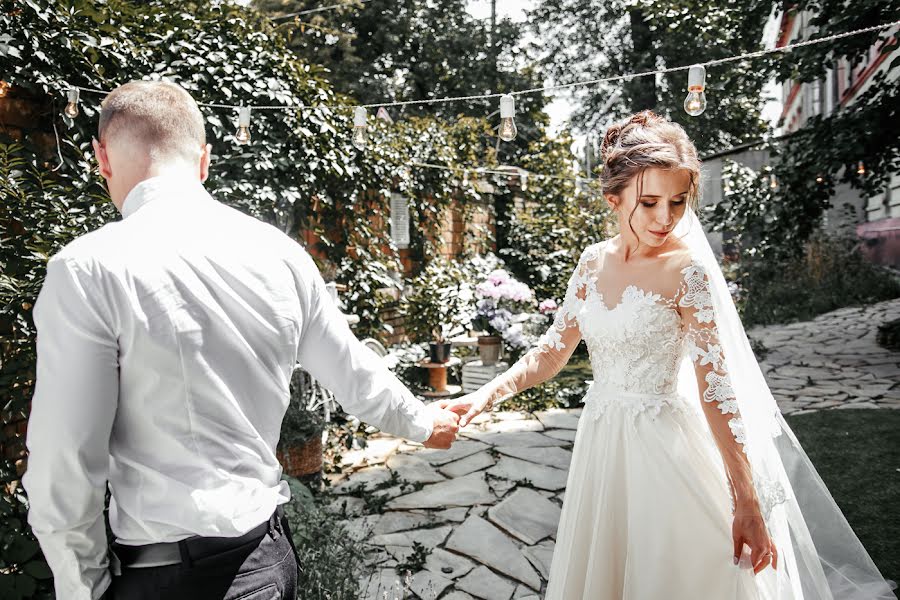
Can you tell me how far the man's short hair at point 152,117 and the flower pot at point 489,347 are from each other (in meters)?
5.72

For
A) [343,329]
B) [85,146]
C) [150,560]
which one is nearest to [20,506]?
[150,560]

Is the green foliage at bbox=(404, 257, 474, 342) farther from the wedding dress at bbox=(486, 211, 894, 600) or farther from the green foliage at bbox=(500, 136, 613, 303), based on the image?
the wedding dress at bbox=(486, 211, 894, 600)

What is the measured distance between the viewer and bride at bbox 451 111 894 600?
→ 1.78 meters

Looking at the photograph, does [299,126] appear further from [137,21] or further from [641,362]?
[641,362]

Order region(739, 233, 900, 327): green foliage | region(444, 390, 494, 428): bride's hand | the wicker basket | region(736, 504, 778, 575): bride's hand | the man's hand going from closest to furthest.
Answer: region(736, 504, 778, 575): bride's hand → the man's hand → region(444, 390, 494, 428): bride's hand → the wicker basket → region(739, 233, 900, 327): green foliage

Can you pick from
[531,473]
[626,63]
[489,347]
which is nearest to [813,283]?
[626,63]

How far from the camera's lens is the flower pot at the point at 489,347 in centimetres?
700

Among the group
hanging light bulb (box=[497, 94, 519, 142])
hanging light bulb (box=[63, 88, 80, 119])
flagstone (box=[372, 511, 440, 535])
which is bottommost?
flagstone (box=[372, 511, 440, 535])

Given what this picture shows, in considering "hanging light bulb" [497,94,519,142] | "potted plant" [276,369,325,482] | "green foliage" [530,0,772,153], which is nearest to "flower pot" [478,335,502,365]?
"potted plant" [276,369,325,482]

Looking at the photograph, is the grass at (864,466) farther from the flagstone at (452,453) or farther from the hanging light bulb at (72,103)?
the hanging light bulb at (72,103)

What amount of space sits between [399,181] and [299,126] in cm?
203

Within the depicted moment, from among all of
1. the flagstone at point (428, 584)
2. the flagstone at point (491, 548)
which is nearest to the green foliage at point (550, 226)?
the flagstone at point (491, 548)

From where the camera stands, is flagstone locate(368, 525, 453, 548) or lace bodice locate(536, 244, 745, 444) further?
flagstone locate(368, 525, 453, 548)

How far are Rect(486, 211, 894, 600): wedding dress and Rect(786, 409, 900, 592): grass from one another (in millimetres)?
1527
